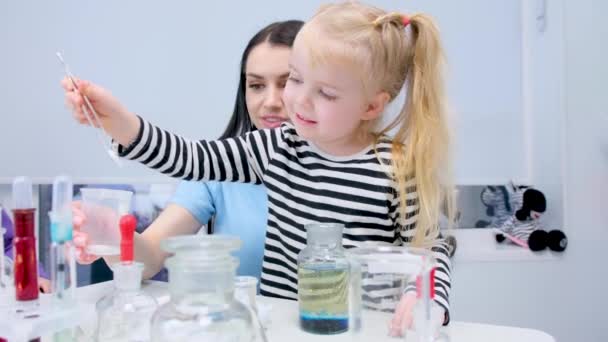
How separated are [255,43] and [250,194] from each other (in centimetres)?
35

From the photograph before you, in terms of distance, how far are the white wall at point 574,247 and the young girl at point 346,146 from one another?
1.13 metres

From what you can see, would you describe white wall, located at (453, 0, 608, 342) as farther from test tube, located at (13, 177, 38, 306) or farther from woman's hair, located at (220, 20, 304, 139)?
test tube, located at (13, 177, 38, 306)

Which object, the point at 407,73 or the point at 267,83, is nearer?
the point at 407,73

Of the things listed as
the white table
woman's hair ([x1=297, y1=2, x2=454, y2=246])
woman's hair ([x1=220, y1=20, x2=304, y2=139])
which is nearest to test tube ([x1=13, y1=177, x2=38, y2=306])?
the white table

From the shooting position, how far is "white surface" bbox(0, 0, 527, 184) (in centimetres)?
198

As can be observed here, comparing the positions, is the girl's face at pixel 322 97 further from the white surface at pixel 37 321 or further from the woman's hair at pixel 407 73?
the white surface at pixel 37 321

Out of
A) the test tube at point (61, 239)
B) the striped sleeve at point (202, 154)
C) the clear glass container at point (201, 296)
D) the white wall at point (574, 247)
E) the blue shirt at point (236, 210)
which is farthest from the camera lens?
the white wall at point (574, 247)

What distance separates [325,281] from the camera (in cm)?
69

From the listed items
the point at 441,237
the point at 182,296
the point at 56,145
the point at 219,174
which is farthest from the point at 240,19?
the point at 182,296

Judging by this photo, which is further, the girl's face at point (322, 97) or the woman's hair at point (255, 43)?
the woman's hair at point (255, 43)

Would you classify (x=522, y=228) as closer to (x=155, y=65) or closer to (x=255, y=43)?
(x=255, y=43)

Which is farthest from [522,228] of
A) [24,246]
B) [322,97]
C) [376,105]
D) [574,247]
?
[24,246]

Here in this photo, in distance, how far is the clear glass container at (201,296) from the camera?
0.49 meters

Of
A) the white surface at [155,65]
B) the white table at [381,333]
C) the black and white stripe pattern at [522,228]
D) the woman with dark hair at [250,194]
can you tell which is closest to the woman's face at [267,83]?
the woman with dark hair at [250,194]
